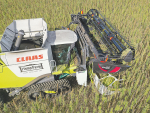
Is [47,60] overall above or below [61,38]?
below

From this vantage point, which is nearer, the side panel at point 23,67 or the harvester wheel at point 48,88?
Answer: the side panel at point 23,67

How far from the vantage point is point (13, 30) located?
4.25 m

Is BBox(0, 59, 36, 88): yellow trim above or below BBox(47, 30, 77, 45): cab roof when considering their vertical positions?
below

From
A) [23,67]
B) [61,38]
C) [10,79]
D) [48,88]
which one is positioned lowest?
[48,88]

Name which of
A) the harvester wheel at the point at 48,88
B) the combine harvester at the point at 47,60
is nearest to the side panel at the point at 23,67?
the combine harvester at the point at 47,60

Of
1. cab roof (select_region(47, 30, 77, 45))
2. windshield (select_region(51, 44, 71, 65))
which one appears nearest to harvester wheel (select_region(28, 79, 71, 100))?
windshield (select_region(51, 44, 71, 65))

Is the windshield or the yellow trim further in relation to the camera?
the windshield

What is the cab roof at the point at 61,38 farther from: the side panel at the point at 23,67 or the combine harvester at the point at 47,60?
the side panel at the point at 23,67

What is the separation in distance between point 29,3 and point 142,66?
11354mm

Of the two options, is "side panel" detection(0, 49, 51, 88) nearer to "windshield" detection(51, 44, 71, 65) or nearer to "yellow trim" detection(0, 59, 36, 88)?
"yellow trim" detection(0, 59, 36, 88)

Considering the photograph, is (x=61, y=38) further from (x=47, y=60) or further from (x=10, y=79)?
(x=10, y=79)

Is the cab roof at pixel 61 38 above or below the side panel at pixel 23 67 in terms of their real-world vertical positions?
above

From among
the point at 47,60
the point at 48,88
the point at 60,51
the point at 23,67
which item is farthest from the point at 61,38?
the point at 48,88

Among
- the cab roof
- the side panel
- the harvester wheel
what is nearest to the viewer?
the side panel
